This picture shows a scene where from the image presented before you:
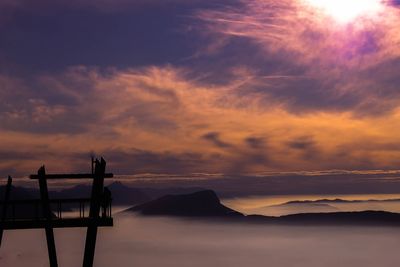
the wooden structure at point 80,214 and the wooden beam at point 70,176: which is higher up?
the wooden beam at point 70,176

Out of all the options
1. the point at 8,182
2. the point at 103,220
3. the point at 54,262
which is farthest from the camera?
the point at 8,182

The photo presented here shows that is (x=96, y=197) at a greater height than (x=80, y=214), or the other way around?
(x=96, y=197)

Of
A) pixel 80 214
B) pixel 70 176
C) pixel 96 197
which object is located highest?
pixel 70 176

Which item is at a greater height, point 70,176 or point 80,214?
point 70,176

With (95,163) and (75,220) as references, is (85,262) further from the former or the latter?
(95,163)

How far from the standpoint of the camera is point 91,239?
26.7 m

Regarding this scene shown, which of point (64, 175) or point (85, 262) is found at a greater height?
point (64, 175)

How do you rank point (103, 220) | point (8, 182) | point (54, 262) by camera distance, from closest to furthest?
point (103, 220)
point (54, 262)
point (8, 182)

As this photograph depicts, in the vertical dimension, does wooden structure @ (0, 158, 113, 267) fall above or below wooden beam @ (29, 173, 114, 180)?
below

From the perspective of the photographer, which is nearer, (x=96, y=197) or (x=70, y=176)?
(x=96, y=197)

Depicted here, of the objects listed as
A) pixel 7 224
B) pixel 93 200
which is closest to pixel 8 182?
pixel 7 224

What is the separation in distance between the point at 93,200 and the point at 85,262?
2.54 m

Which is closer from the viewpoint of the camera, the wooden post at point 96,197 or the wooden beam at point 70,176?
the wooden post at point 96,197

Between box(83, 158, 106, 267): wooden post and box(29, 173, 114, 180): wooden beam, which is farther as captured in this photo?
box(29, 173, 114, 180): wooden beam
